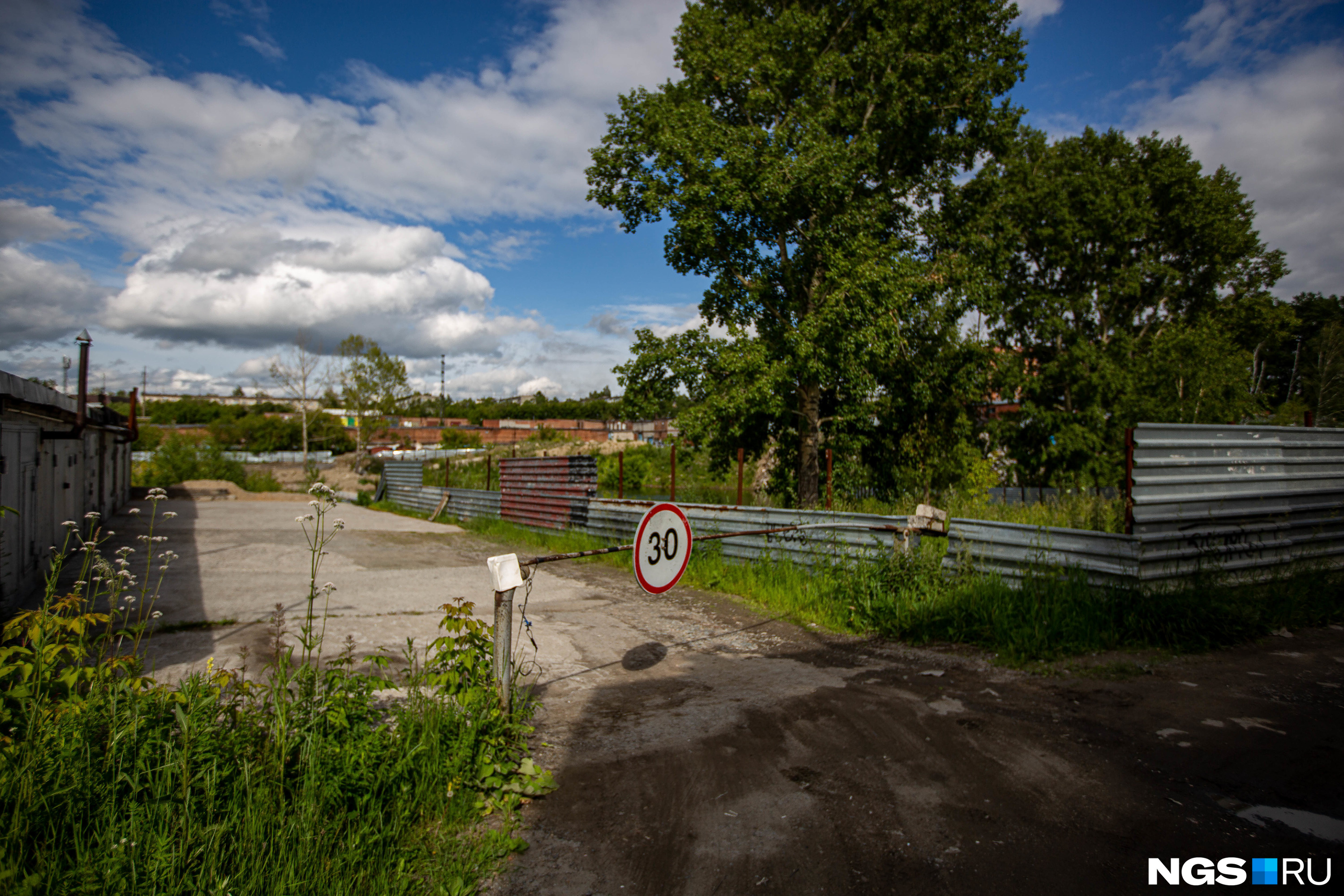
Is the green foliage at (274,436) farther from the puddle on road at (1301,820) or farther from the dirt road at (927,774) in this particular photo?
the puddle on road at (1301,820)

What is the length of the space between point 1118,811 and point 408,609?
7047 mm

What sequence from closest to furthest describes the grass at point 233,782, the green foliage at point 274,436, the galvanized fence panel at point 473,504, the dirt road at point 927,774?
the grass at point 233,782
the dirt road at point 927,774
the galvanized fence panel at point 473,504
the green foliage at point 274,436

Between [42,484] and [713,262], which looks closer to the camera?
[42,484]

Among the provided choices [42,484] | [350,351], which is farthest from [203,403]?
[42,484]

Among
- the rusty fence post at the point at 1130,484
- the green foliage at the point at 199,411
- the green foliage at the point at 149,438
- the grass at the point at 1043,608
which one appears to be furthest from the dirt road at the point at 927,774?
the green foliage at the point at 199,411

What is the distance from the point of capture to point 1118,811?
3.17 metres

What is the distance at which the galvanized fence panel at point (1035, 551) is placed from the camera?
5.94m

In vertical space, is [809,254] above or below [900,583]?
above

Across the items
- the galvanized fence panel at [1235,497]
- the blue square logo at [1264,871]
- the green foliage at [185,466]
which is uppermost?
the galvanized fence panel at [1235,497]

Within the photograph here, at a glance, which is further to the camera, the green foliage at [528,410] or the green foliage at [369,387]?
the green foliage at [528,410]

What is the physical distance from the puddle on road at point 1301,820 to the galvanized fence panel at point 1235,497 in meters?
3.08

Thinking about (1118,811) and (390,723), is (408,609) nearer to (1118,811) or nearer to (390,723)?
(390,723)

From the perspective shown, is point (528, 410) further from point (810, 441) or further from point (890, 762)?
point (890, 762)

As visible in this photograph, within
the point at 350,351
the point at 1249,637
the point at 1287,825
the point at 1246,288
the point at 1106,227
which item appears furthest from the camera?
the point at 350,351
